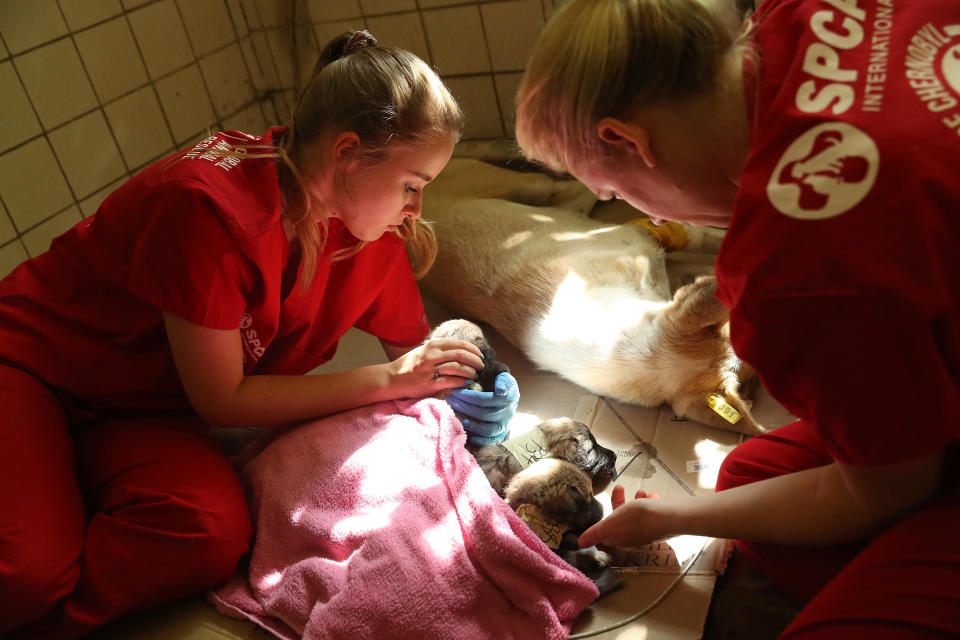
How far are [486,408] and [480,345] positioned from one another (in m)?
0.20

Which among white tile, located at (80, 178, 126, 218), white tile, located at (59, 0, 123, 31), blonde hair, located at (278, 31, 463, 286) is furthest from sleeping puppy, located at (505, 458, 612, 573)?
white tile, located at (59, 0, 123, 31)

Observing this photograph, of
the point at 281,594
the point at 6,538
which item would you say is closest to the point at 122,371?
the point at 6,538

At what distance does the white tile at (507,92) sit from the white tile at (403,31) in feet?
0.94

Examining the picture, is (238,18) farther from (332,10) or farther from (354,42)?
(354,42)

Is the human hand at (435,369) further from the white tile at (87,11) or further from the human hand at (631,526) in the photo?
the white tile at (87,11)

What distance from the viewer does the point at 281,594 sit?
1.46 metres

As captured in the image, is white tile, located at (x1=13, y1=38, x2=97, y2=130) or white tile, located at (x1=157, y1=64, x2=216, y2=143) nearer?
white tile, located at (x1=13, y1=38, x2=97, y2=130)

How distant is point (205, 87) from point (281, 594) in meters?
2.10

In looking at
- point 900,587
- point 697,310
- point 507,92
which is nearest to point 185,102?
point 507,92

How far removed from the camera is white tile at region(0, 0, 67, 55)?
7.44ft

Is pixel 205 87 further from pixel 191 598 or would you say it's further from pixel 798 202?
pixel 798 202

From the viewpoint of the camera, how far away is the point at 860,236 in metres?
0.85

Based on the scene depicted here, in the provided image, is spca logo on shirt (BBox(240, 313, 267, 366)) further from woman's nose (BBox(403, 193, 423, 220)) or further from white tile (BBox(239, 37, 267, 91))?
white tile (BBox(239, 37, 267, 91))

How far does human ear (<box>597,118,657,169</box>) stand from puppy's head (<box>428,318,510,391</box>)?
84cm
